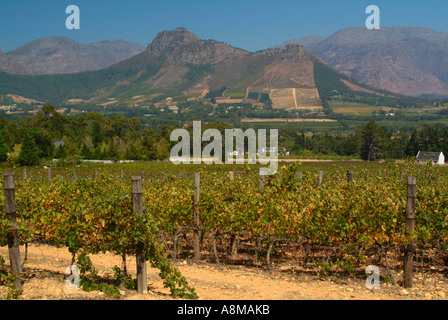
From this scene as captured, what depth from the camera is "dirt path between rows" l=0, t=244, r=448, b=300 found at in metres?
5.91

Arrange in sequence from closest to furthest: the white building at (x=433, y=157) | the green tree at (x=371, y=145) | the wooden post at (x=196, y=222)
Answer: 1. the wooden post at (x=196, y=222)
2. the white building at (x=433, y=157)
3. the green tree at (x=371, y=145)

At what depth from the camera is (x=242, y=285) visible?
6.88m

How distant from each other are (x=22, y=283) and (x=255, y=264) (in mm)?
3969

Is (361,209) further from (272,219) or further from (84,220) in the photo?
(84,220)

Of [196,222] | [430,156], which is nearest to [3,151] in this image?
[196,222]

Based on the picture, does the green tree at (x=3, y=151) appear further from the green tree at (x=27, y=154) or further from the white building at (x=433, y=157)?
the white building at (x=433, y=157)

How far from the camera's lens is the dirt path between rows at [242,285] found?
19.4 feet

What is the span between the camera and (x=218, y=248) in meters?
9.23

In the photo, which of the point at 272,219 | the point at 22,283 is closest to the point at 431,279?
the point at 272,219
